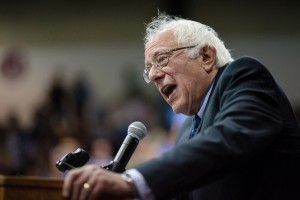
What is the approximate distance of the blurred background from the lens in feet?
23.7

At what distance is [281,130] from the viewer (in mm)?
1729

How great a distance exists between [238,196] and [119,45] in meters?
6.92

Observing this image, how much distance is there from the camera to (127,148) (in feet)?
6.16

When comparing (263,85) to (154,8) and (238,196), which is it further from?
(154,8)

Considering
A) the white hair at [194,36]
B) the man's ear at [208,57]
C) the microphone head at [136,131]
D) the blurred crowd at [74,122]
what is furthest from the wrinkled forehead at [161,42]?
the blurred crowd at [74,122]

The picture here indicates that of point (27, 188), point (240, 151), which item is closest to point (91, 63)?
point (27, 188)

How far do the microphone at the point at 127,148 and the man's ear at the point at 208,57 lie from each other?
39 cm

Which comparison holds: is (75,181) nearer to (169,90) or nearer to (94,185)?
(94,185)

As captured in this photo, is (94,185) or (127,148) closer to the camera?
(94,185)

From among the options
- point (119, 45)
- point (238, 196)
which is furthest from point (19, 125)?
point (238, 196)

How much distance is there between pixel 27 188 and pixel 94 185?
985 millimetres

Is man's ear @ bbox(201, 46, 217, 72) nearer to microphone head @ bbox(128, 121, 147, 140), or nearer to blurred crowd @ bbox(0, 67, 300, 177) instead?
microphone head @ bbox(128, 121, 147, 140)

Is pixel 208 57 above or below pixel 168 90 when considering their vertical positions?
above

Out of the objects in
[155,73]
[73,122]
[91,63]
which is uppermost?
[155,73]
